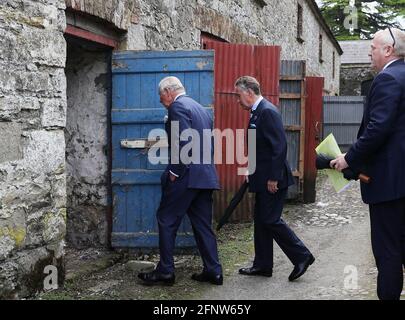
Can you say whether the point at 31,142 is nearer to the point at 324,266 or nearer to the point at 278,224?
the point at 278,224

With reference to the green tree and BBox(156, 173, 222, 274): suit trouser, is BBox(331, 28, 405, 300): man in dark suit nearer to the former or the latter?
BBox(156, 173, 222, 274): suit trouser

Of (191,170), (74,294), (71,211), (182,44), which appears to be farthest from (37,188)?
(182,44)

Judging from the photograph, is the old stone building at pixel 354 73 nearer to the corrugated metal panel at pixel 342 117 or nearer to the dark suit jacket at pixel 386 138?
the corrugated metal panel at pixel 342 117

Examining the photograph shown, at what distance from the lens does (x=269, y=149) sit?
4574 mm

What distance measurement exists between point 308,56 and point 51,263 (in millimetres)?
13400

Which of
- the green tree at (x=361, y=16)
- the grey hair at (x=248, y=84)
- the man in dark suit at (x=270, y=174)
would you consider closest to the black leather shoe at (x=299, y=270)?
the man in dark suit at (x=270, y=174)

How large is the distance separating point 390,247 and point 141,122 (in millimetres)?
2850

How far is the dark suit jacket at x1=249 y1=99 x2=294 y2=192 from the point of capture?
446cm

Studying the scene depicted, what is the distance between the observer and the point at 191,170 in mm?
4406

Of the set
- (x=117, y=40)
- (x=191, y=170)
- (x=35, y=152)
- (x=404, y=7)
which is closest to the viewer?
(x=35, y=152)

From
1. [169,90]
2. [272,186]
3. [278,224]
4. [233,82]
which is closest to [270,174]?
[272,186]

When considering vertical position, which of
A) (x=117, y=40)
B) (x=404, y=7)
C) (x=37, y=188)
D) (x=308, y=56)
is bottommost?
(x=37, y=188)

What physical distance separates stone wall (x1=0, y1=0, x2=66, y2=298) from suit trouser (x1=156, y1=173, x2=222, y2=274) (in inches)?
33.5

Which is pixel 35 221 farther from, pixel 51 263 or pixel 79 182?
pixel 79 182
